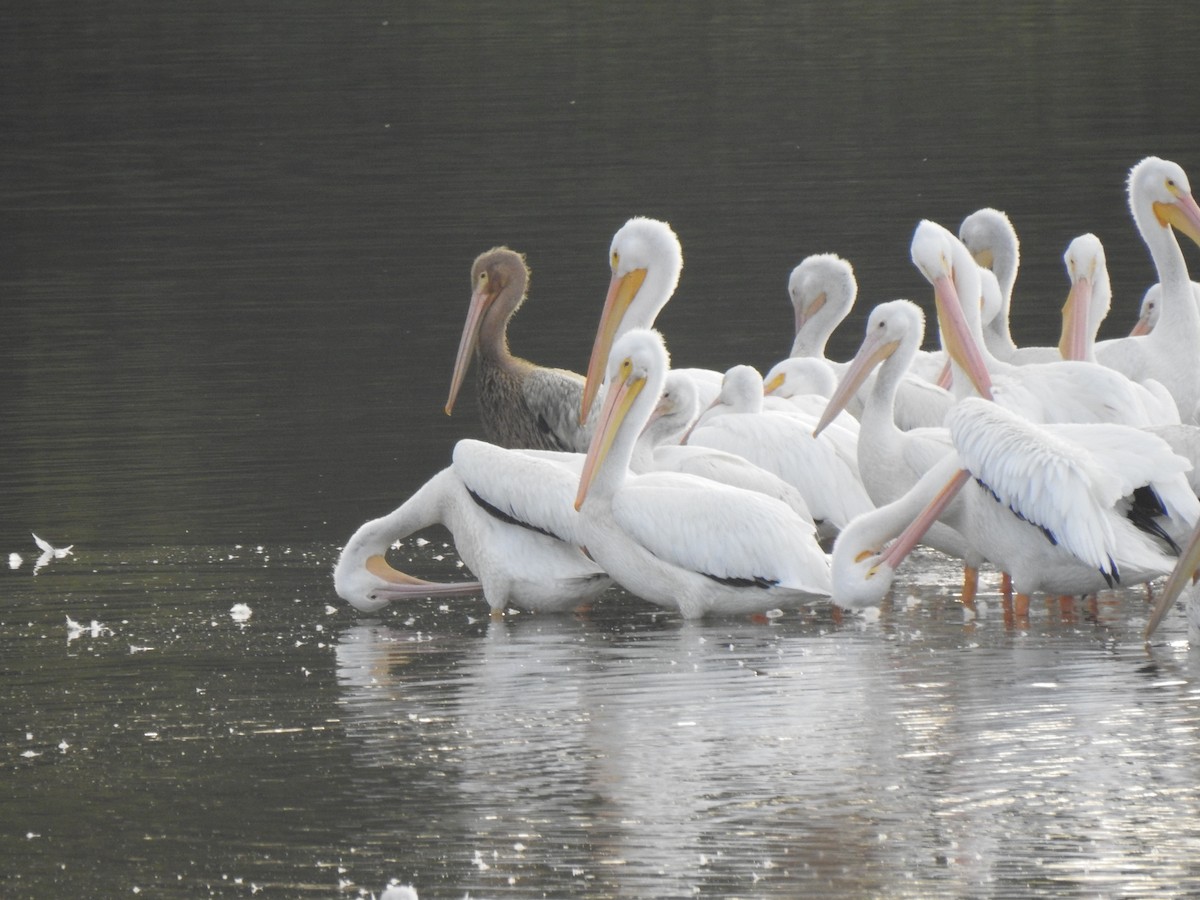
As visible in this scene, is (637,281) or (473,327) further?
(473,327)

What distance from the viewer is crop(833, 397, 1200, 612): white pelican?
19.1 ft

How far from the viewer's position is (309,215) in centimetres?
1727

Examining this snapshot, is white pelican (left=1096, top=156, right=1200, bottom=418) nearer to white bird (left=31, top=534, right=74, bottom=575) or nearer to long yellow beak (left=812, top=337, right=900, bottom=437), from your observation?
long yellow beak (left=812, top=337, right=900, bottom=437)

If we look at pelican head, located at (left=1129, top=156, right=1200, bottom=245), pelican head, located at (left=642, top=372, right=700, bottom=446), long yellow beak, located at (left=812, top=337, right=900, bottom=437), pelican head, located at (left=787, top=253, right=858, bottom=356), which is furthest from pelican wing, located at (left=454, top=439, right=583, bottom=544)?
pelican head, located at (left=1129, top=156, right=1200, bottom=245)

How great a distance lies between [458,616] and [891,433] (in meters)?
1.31

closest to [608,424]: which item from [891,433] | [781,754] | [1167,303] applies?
[891,433]

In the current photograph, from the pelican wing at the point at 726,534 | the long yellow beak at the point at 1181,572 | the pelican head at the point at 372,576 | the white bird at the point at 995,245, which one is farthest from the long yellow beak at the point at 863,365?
the white bird at the point at 995,245

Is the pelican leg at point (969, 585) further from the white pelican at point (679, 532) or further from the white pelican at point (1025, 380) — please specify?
the white pelican at point (1025, 380)

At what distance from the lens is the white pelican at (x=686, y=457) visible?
6.55 m

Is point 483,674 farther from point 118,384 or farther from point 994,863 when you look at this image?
point 118,384

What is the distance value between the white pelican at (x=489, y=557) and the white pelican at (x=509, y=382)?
4.60 ft

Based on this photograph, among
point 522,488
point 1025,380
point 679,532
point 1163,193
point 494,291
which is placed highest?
point 1163,193

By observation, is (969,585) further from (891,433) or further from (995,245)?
(995,245)

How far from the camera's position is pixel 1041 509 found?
19.3 ft
